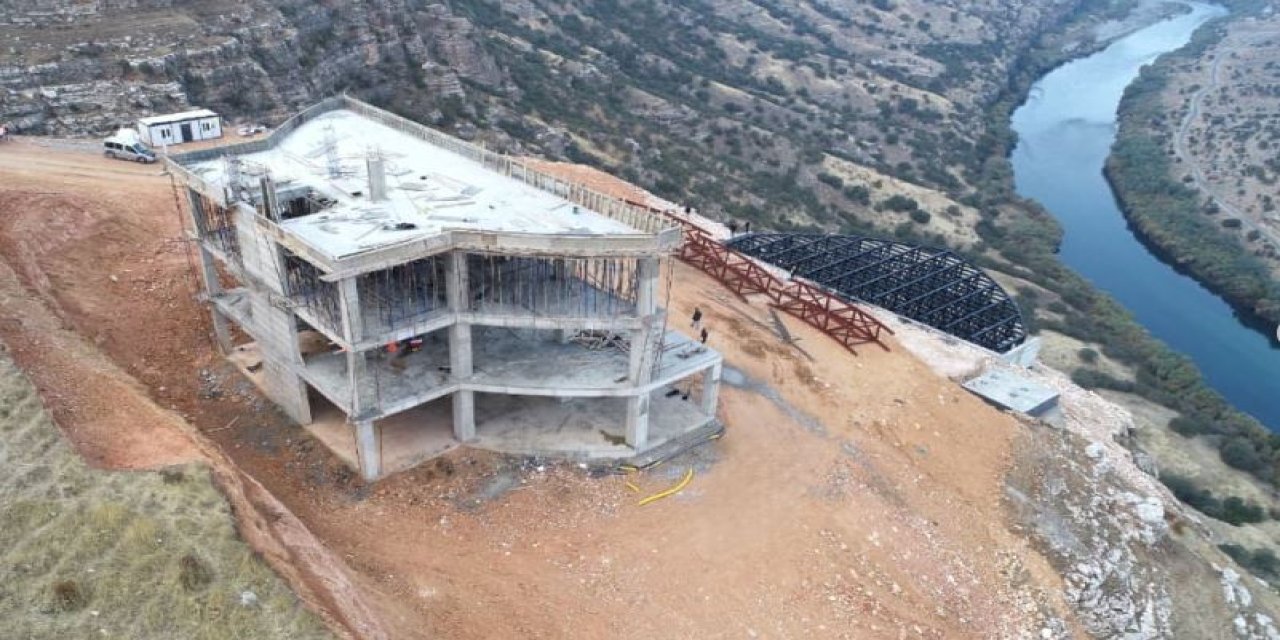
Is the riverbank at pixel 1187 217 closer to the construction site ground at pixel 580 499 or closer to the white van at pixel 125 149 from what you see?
the construction site ground at pixel 580 499

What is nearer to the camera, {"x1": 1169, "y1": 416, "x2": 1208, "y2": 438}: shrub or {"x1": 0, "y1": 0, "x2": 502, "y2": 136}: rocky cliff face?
{"x1": 0, "y1": 0, "x2": 502, "y2": 136}: rocky cliff face

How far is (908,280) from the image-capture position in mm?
47938

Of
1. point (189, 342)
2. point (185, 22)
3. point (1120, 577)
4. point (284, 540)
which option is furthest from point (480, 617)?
point (185, 22)

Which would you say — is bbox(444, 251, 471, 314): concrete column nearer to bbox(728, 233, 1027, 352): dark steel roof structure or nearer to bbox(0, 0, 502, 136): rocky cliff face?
bbox(728, 233, 1027, 352): dark steel roof structure

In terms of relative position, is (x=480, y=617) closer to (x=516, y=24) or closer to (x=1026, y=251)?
(x=1026, y=251)

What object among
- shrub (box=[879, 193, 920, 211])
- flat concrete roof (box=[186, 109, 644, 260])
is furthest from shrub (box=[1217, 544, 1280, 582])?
shrub (box=[879, 193, 920, 211])

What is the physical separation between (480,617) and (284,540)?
5.64 m

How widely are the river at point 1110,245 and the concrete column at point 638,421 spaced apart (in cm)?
5872

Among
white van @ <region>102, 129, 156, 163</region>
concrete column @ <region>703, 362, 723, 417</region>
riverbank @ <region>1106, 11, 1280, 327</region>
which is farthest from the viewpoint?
riverbank @ <region>1106, 11, 1280, 327</region>

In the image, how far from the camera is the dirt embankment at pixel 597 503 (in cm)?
2352

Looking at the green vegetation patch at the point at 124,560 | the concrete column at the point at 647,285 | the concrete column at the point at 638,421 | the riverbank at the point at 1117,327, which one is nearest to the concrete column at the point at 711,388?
the concrete column at the point at 638,421

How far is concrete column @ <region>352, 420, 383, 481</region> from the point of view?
26.8 metres

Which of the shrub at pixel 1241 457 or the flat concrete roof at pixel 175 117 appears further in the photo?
the shrub at pixel 1241 457

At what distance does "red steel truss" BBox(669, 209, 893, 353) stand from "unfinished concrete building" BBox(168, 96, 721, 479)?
10405 millimetres
